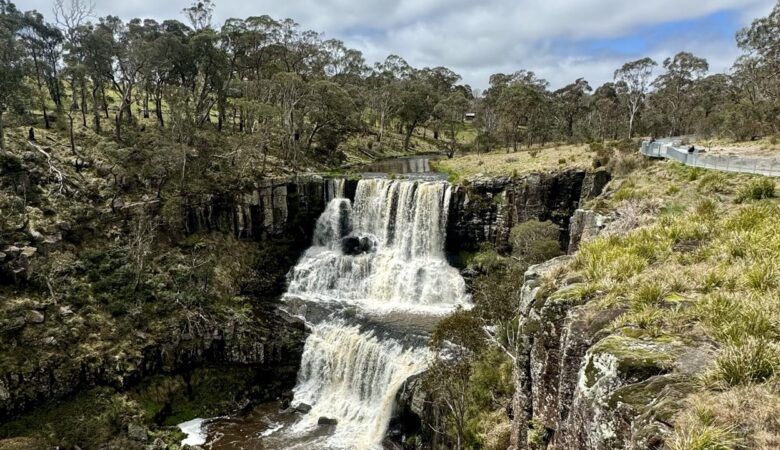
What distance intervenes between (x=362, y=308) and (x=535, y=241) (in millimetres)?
10805

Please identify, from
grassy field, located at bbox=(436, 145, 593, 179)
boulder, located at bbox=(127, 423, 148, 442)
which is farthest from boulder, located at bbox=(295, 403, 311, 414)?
grassy field, located at bbox=(436, 145, 593, 179)

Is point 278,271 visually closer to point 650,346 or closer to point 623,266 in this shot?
point 623,266

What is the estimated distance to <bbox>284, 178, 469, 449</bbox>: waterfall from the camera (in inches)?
829

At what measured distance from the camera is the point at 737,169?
677 inches

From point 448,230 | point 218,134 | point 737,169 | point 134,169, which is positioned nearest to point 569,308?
point 737,169

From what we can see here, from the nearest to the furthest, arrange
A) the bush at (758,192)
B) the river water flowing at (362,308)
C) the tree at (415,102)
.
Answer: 1. the bush at (758,192)
2. the river water flowing at (362,308)
3. the tree at (415,102)

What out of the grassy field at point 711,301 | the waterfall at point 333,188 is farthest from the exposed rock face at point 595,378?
the waterfall at point 333,188

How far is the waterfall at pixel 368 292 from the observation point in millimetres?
21047

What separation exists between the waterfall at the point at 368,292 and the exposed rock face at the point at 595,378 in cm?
1189

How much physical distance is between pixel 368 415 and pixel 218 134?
30.5 meters

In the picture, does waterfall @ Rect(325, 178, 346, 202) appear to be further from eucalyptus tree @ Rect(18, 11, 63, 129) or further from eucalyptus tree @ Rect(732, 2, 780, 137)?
eucalyptus tree @ Rect(732, 2, 780, 137)

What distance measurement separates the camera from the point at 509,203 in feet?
99.9

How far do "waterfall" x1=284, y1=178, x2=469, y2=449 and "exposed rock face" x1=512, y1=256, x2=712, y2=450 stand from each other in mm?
11893

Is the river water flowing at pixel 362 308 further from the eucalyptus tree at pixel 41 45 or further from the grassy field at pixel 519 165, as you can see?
the eucalyptus tree at pixel 41 45
